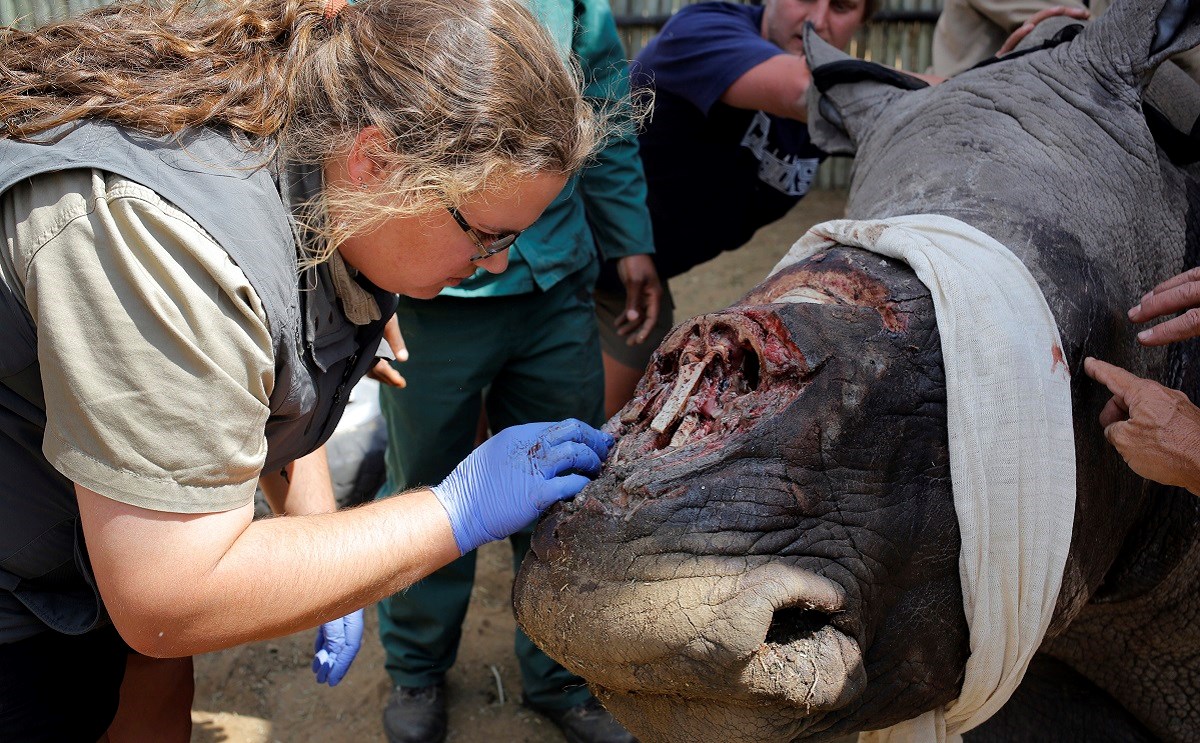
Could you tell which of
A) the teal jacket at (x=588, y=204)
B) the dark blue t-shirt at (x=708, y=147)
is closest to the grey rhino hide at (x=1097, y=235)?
the teal jacket at (x=588, y=204)

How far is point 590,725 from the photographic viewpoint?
4027 mm

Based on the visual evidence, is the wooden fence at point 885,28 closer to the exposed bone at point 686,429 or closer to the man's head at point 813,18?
the man's head at point 813,18

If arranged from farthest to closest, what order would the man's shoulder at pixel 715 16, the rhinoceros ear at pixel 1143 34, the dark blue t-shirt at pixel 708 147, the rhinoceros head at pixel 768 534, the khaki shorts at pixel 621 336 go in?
the khaki shorts at pixel 621 336 < the man's shoulder at pixel 715 16 < the dark blue t-shirt at pixel 708 147 < the rhinoceros ear at pixel 1143 34 < the rhinoceros head at pixel 768 534

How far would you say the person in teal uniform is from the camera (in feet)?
12.1

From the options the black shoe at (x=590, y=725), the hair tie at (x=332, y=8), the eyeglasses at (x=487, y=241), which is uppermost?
the hair tie at (x=332, y=8)

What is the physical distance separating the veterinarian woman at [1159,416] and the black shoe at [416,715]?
9.21 feet

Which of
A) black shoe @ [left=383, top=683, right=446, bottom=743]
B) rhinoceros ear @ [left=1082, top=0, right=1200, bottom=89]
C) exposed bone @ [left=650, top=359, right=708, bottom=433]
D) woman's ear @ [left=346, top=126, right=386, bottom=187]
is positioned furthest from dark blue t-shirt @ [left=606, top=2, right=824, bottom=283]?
exposed bone @ [left=650, top=359, right=708, bottom=433]

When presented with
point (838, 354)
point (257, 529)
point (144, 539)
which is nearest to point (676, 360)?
point (838, 354)

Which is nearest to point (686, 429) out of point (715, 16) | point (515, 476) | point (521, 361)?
point (515, 476)

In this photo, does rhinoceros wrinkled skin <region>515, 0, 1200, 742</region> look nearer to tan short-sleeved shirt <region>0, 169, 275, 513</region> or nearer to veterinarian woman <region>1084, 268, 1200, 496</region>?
veterinarian woman <region>1084, 268, 1200, 496</region>

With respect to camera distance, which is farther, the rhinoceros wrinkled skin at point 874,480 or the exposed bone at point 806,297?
the exposed bone at point 806,297

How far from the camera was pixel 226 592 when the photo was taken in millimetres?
1872

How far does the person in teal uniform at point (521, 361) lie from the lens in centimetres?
370

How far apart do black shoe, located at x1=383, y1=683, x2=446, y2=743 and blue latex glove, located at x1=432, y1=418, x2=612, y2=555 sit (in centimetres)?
206
